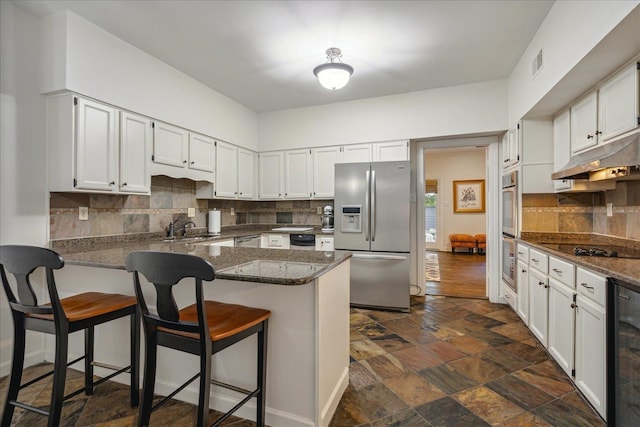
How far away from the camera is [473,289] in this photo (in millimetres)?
4504

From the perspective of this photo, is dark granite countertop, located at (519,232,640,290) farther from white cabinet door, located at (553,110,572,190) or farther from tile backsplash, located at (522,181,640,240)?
white cabinet door, located at (553,110,572,190)

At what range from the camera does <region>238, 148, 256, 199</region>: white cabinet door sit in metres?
4.49

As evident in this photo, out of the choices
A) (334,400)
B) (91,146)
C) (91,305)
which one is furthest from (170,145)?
(334,400)

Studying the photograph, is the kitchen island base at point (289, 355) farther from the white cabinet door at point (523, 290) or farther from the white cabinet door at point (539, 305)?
the white cabinet door at point (523, 290)

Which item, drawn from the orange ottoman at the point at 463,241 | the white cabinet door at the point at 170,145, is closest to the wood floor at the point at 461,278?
the orange ottoman at the point at 463,241

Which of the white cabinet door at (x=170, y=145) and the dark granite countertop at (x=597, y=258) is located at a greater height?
the white cabinet door at (x=170, y=145)

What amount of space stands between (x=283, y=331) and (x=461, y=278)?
171 inches

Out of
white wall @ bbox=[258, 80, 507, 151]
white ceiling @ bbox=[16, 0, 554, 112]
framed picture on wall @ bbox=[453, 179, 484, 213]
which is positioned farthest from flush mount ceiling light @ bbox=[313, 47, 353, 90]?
framed picture on wall @ bbox=[453, 179, 484, 213]

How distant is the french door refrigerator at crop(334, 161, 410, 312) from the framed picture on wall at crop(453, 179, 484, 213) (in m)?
5.31

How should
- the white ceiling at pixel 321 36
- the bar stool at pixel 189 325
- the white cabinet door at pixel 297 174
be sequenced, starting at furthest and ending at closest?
the white cabinet door at pixel 297 174 → the white ceiling at pixel 321 36 → the bar stool at pixel 189 325

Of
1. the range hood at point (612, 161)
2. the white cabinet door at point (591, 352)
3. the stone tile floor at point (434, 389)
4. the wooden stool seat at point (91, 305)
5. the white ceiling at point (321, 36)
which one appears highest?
the white ceiling at point (321, 36)

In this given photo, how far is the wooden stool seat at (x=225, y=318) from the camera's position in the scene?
1.39m

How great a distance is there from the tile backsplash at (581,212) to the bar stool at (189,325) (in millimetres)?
2886

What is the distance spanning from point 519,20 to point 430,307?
299 centimetres
